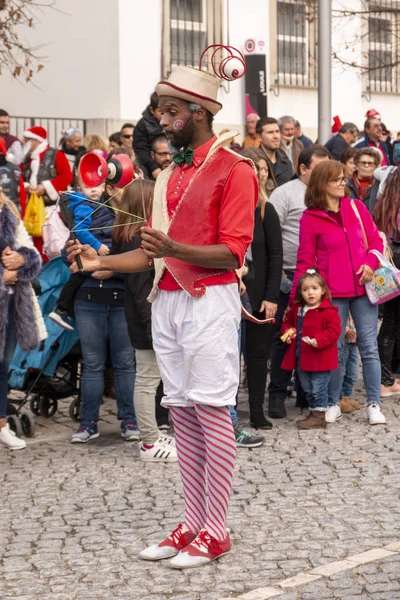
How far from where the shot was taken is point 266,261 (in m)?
9.03

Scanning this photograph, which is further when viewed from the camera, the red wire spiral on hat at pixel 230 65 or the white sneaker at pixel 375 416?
the white sneaker at pixel 375 416

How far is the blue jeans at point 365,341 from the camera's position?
9.22 metres

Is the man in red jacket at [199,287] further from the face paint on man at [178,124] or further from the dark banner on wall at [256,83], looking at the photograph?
the dark banner on wall at [256,83]

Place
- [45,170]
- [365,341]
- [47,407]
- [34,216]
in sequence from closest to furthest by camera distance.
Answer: [365,341]
[47,407]
[34,216]
[45,170]

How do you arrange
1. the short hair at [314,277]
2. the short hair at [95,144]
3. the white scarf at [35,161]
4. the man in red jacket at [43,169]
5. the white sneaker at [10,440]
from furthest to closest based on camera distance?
the white scarf at [35,161]
the man in red jacket at [43,169]
the short hair at [95,144]
the short hair at [314,277]
the white sneaker at [10,440]

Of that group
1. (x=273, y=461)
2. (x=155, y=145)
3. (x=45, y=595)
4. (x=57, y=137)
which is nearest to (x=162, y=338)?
(x=45, y=595)

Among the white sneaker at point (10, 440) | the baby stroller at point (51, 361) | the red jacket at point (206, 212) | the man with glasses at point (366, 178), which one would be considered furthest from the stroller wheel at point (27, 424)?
the man with glasses at point (366, 178)

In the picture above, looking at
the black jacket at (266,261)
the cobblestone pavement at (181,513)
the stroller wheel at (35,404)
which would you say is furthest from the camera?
the stroller wheel at (35,404)

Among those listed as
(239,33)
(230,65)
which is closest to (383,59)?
(239,33)

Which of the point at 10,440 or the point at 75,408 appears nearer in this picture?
the point at 10,440

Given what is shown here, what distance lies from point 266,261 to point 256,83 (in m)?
15.5

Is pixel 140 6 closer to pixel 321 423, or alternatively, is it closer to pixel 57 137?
pixel 57 137

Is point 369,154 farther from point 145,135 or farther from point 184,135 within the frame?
point 184,135

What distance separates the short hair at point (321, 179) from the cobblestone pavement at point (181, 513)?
1.64 metres
